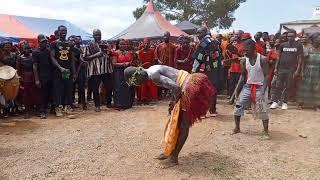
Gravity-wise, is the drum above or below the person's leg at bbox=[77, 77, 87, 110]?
above

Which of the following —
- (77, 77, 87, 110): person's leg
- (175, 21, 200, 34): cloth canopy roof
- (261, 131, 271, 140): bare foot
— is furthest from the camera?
(175, 21, 200, 34): cloth canopy roof

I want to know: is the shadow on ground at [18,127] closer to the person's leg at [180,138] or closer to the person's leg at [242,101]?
the person's leg at [180,138]

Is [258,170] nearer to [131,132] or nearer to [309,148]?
[309,148]

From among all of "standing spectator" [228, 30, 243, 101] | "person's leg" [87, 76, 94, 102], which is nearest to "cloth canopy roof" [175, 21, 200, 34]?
"standing spectator" [228, 30, 243, 101]

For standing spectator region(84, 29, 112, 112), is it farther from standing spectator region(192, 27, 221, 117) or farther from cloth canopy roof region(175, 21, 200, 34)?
cloth canopy roof region(175, 21, 200, 34)

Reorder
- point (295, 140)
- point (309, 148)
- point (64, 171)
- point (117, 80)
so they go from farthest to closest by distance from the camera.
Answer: point (117, 80) < point (295, 140) < point (309, 148) < point (64, 171)

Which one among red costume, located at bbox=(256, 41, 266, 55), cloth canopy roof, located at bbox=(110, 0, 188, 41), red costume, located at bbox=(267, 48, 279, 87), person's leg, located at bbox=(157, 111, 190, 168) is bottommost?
person's leg, located at bbox=(157, 111, 190, 168)

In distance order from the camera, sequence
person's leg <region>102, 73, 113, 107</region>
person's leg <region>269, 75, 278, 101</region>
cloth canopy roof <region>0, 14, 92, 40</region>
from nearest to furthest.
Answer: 1. person's leg <region>102, 73, 113, 107</region>
2. person's leg <region>269, 75, 278, 101</region>
3. cloth canopy roof <region>0, 14, 92, 40</region>

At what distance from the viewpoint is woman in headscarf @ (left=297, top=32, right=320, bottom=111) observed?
10414 mm

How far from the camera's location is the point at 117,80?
10.2 metres

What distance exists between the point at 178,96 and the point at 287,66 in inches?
213

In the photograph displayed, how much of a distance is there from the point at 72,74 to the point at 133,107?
182 cm

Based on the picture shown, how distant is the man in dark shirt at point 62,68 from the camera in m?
9.10

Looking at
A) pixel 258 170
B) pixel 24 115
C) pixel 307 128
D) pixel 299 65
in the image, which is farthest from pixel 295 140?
pixel 24 115
